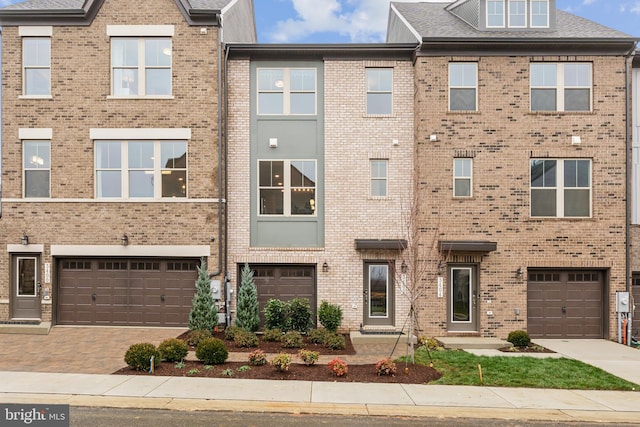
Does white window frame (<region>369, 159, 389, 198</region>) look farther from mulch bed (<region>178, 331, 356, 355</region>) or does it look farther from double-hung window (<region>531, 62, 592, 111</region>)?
double-hung window (<region>531, 62, 592, 111</region>)

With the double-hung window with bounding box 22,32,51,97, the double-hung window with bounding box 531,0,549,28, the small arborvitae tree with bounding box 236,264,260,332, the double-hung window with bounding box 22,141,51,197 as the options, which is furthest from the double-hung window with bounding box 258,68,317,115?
the double-hung window with bounding box 531,0,549,28

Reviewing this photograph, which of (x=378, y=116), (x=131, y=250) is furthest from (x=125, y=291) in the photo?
(x=378, y=116)

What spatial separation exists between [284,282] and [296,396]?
22.4 ft

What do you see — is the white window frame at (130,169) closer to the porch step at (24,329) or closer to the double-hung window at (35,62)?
the double-hung window at (35,62)

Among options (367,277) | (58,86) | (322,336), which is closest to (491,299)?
(367,277)

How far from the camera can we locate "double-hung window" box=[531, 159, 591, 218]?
14.3 m

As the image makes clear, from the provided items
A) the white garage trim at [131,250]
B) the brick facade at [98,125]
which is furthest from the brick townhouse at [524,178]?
the white garage trim at [131,250]

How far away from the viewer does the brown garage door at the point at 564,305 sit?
14.2m

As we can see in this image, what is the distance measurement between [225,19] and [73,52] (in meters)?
5.39

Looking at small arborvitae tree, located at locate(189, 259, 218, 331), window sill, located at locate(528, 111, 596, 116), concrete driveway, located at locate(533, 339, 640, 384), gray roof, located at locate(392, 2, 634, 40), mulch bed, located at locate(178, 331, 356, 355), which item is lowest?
concrete driveway, located at locate(533, 339, 640, 384)

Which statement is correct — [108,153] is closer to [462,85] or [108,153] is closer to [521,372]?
[462,85]

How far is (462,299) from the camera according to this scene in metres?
14.2

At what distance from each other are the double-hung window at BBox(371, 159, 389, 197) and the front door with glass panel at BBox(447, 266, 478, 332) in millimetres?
3607

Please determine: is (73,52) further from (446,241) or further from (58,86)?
(446,241)
